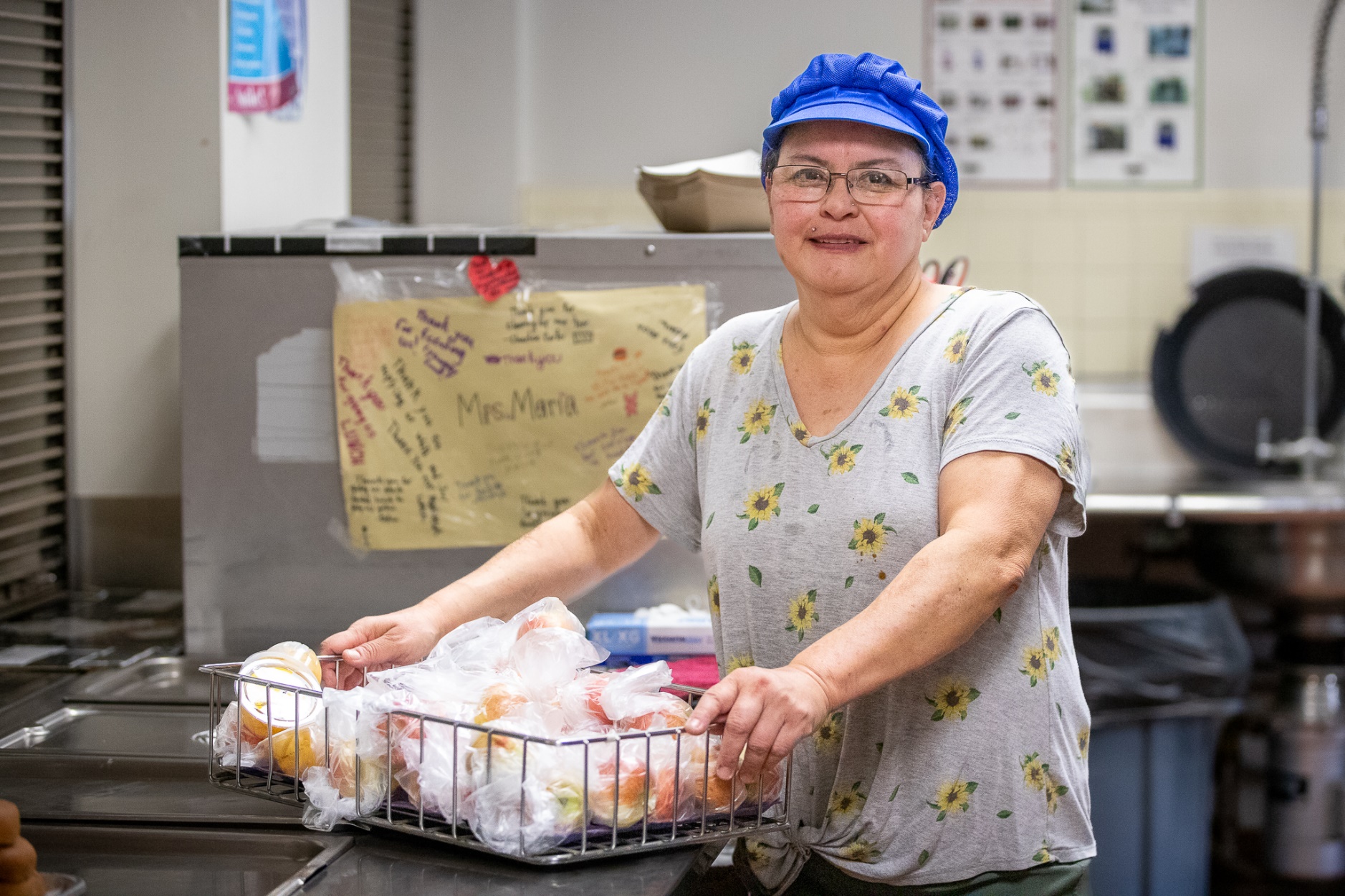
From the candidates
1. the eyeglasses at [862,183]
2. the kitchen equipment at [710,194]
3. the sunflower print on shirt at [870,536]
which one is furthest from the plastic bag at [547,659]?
the kitchen equipment at [710,194]

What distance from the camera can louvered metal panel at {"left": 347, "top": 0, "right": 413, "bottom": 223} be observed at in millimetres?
3602

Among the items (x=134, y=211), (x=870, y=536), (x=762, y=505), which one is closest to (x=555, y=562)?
(x=762, y=505)

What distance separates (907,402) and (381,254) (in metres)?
0.83

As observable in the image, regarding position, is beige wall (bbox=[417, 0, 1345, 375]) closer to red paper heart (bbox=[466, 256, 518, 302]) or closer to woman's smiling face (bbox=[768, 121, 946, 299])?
red paper heart (bbox=[466, 256, 518, 302])

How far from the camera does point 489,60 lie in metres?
3.84

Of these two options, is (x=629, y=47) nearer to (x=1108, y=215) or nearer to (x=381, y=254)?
(x=1108, y=215)

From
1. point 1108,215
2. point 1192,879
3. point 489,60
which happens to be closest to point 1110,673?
point 1192,879

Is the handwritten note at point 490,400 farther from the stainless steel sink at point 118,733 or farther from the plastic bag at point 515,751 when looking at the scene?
the plastic bag at point 515,751

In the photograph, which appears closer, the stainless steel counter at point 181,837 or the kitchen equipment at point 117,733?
the stainless steel counter at point 181,837

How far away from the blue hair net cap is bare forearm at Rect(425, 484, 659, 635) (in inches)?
17.3

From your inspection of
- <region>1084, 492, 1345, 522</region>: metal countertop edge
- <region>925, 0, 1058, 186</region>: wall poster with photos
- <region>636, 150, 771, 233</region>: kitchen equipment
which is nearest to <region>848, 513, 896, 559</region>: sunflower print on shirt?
<region>636, 150, 771, 233</region>: kitchen equipment

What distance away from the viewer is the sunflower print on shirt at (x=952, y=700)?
45.4 inches

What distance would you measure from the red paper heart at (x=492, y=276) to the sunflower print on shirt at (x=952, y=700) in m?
0.83

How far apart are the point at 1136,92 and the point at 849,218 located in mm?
2939
